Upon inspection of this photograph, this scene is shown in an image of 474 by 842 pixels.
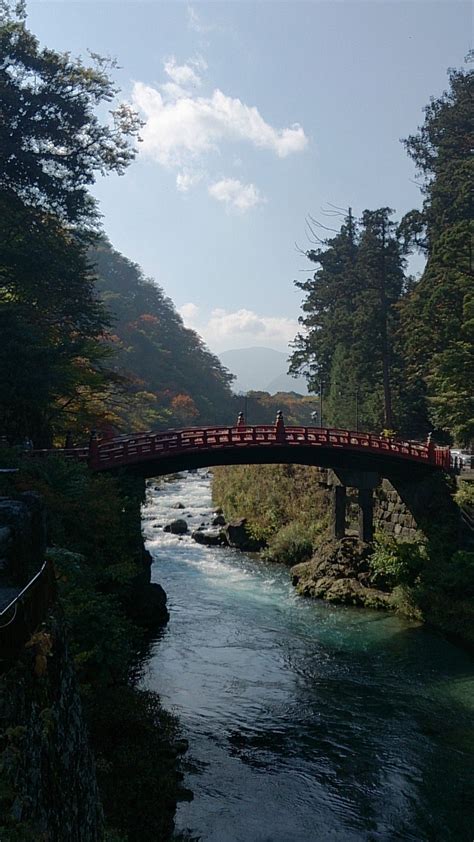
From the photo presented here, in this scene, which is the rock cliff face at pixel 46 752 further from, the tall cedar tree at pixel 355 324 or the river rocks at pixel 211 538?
the tall cedar tree at pixel 355 324

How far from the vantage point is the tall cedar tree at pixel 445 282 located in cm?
3002

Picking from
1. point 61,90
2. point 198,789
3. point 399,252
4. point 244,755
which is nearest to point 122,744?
point 198,789

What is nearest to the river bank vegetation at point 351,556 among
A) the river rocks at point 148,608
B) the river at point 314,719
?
the river at point 314,719

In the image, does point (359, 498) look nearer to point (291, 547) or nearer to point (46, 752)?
point (291, 547)

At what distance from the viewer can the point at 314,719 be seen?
16.0 metres

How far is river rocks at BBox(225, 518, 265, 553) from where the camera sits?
36.5 metres

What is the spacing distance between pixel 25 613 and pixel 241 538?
31992 mm

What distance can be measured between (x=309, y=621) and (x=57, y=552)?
14.3 m

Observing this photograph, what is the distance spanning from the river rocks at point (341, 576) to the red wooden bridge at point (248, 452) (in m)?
4.06

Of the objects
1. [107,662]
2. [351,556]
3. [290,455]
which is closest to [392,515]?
[351,556]

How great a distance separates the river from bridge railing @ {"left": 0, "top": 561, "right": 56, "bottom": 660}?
7342 mm

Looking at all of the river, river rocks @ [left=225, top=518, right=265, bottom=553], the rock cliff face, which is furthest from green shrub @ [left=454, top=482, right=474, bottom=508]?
the rock cliff face

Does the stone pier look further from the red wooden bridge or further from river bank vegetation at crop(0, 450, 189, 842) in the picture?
river bank vegetation at crop(0, 450, 189, 842)

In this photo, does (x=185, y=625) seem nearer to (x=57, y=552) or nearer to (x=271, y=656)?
(x=271, y=656)
